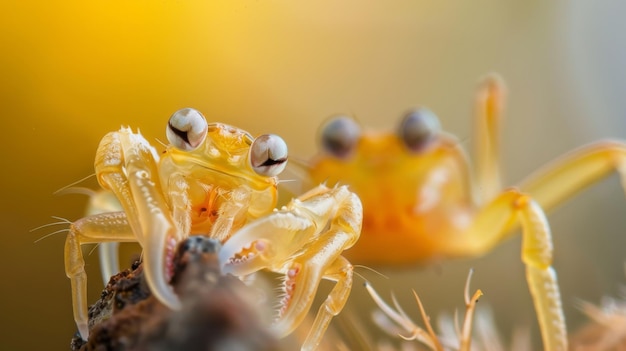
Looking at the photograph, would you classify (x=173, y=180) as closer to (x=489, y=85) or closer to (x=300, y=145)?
(x=300, y=145)

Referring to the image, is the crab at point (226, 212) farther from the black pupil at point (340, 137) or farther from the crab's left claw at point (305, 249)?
the black pupil at point (340, 137)

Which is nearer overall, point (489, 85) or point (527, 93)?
point (489, 85)

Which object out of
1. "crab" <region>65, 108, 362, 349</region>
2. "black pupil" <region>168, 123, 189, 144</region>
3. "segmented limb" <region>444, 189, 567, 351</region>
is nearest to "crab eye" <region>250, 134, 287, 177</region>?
"crab" <region>65, 108, 362, 349</region>

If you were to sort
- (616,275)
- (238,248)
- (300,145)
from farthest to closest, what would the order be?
(616,275)
(300,145)
(238,248)

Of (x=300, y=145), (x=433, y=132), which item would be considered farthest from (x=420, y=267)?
(x=300, y=145)

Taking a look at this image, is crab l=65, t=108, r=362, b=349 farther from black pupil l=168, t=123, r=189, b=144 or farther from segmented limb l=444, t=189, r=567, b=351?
segmented limb l=444, t=189, r=567, b=351

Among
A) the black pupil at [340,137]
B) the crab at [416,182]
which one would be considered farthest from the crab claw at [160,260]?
the black pupil at [340,137]
